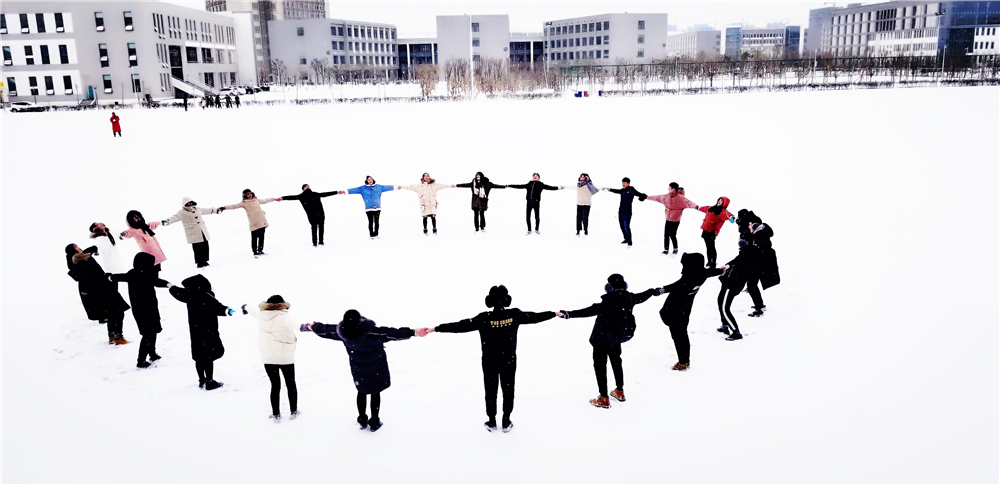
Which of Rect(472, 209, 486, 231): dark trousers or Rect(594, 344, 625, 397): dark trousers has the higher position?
Rect(472, 209, 486, 231): dark trousers

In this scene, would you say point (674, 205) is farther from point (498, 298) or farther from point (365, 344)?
point (365, 344)

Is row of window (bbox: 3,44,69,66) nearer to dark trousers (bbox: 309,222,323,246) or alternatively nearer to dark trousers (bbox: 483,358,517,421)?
dark trousers (bbox: 309,222,323,246)

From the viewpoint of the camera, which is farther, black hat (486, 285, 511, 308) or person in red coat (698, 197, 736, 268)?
person in red coat (698, 197, 736, 268)

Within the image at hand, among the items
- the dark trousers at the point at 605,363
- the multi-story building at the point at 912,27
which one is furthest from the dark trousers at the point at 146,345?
the multi-story building at the point at 912,27

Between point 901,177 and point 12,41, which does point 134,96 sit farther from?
point 901,177

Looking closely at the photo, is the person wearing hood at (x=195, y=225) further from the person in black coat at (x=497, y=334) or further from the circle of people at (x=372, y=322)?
the person in black coat at (x=497, y=334)

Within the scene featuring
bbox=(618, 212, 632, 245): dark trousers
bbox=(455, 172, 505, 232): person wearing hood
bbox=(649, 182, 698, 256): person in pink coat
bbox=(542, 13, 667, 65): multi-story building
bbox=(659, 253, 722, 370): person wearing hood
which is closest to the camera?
bbox=(659, 253, 722, 370): person wearing hood

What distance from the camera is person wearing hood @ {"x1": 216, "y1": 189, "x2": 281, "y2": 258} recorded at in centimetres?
1191

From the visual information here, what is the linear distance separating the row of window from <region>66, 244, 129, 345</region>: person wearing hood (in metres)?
53.7

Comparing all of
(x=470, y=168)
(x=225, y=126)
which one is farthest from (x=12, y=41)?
(x=470, y=168)

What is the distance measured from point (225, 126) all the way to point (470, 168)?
13.9 m

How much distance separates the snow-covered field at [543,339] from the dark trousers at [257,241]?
1.40 feet

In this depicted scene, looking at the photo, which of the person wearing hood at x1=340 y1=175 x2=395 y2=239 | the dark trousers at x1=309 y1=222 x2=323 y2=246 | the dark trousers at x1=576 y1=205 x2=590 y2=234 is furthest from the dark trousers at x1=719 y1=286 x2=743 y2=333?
the dark trousers at x1=309 y1=222 x2=323 y2=246

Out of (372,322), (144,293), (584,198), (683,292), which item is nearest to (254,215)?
(144,293)
